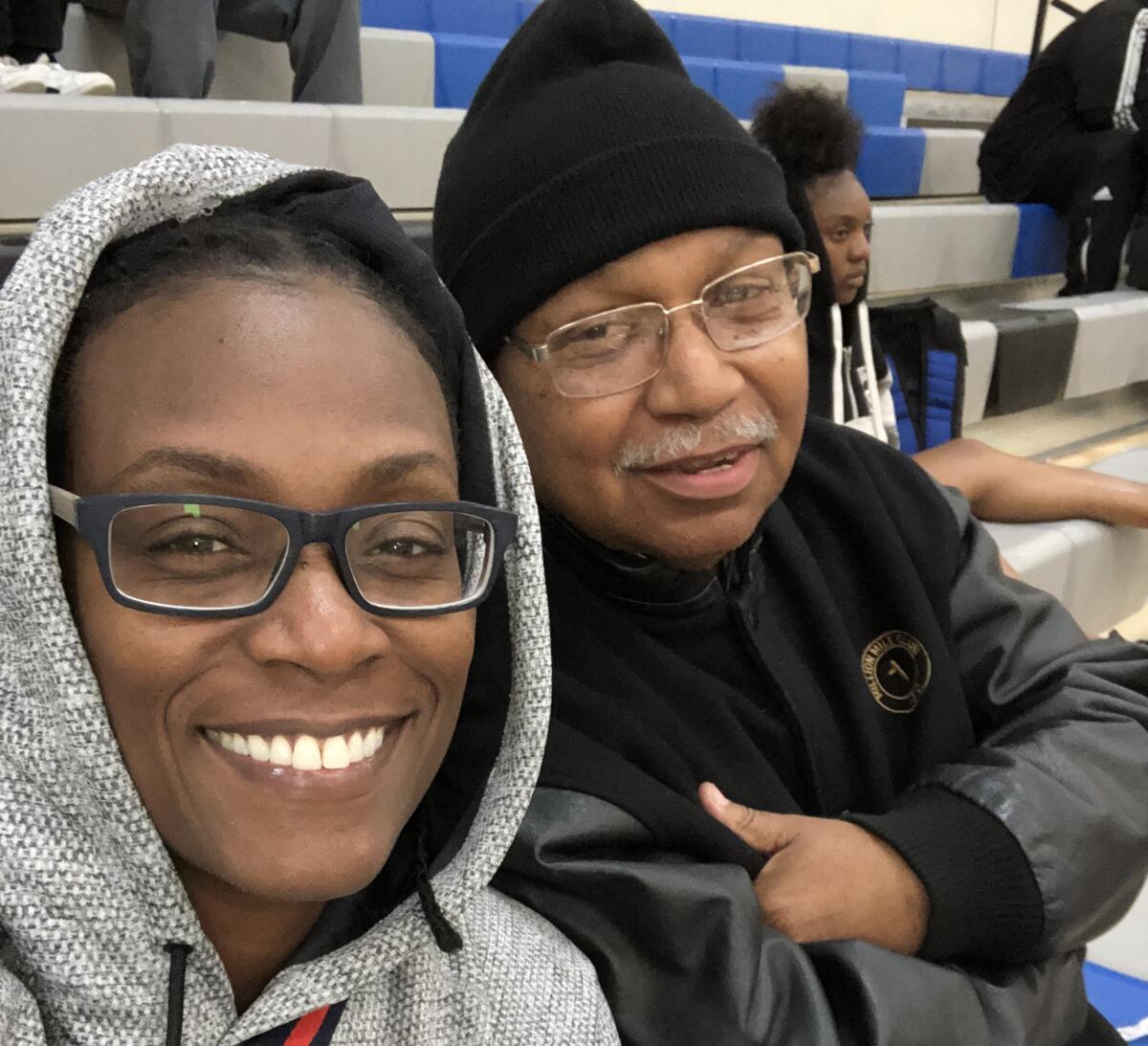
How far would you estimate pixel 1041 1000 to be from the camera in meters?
0.97

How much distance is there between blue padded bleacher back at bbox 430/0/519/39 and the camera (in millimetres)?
4574

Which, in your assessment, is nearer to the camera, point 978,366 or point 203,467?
point 203,467

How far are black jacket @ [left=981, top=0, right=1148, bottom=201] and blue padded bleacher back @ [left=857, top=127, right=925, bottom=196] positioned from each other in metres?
0.32

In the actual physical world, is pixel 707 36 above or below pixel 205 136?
above

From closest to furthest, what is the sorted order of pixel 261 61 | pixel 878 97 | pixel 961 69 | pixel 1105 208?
1. pixel 261 61
2. pixel 1105 208
3. pixel 878 97
4. pixel 961 69

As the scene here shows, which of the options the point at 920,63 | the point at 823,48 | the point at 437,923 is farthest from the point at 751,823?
the point at 920,63

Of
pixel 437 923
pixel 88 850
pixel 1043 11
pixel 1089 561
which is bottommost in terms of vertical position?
pixel 1089 561

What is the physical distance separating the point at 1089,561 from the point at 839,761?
49.4 inches

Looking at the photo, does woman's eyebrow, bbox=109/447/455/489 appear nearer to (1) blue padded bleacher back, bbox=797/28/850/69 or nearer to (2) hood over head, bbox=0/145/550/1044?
(2) hood over head, bbox=0/145/550/1044

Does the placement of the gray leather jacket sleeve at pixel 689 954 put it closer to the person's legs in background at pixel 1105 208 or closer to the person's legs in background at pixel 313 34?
the person's legs in background at pixel 313 34

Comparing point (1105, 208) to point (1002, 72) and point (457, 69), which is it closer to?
point (457, 69)

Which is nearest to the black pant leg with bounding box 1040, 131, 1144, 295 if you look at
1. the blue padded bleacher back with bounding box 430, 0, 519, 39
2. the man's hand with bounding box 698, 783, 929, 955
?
the blue padded bleacher back with bounding box 430, 0, 519, 39

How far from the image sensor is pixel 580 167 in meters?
0.98

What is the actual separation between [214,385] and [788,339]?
0.59 metres
